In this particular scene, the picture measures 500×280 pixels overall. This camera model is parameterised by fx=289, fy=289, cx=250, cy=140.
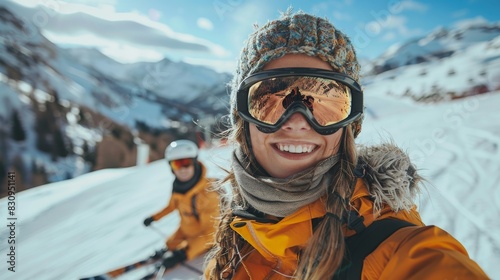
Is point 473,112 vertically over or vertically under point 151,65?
under

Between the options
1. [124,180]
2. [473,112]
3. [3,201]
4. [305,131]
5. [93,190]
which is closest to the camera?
[305,131]

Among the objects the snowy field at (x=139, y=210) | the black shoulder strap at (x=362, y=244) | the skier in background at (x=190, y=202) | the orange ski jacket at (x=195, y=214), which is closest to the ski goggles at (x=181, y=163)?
the skier in background at (x=190, y=202)

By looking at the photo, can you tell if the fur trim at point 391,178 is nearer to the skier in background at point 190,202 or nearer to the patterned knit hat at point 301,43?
the patterned knit hat at point 301,43

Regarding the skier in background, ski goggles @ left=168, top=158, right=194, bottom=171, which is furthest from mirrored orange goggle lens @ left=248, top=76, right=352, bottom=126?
ski goggles @ left=168, top=158, right=194, bottom=171

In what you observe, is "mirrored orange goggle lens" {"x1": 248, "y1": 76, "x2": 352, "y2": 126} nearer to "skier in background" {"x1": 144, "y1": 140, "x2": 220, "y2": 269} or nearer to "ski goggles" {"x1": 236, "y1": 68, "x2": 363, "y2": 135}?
"ski goggles" {"x1": 236, "y1": 68, "x2": 363, "y2": 135}

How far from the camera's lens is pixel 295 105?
4.14 ft

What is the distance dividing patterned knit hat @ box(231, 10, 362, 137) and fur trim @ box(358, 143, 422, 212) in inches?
15.3

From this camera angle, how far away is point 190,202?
12.3ft

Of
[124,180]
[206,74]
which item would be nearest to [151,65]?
[206,74]

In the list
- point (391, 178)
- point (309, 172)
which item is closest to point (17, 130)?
point (309, 172)

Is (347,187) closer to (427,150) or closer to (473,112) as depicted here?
(427,150)

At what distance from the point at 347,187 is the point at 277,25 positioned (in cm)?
74

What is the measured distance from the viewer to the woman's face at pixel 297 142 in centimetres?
118

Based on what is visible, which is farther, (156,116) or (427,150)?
(156,116)
